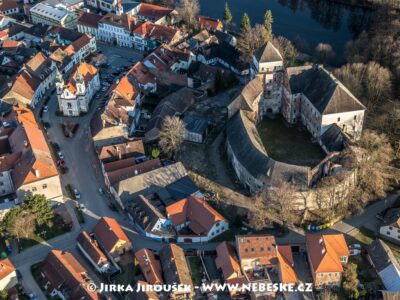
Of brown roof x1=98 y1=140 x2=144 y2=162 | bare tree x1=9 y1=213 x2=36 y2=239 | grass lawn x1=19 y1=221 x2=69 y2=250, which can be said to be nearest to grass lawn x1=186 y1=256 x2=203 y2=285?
grass lawn x1=19 y1=221 x2=69 y2=250

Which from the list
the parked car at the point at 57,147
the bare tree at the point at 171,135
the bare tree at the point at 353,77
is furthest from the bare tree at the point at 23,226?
the bare tree at the point at 353,77

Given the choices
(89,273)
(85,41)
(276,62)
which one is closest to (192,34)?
(85,41)

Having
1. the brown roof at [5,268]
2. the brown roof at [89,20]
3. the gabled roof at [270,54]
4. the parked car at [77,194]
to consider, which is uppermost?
the gabled roof at [270,54]

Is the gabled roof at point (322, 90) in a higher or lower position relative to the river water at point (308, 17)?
higher

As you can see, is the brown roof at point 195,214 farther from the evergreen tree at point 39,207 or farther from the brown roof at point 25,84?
the brown roof at point 25,84

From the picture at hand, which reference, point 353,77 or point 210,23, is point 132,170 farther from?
point 210,23

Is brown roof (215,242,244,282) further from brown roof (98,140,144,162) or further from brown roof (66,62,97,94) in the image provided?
brown roof (66,62,97,94)

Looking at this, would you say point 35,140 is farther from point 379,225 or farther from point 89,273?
point 379,225
